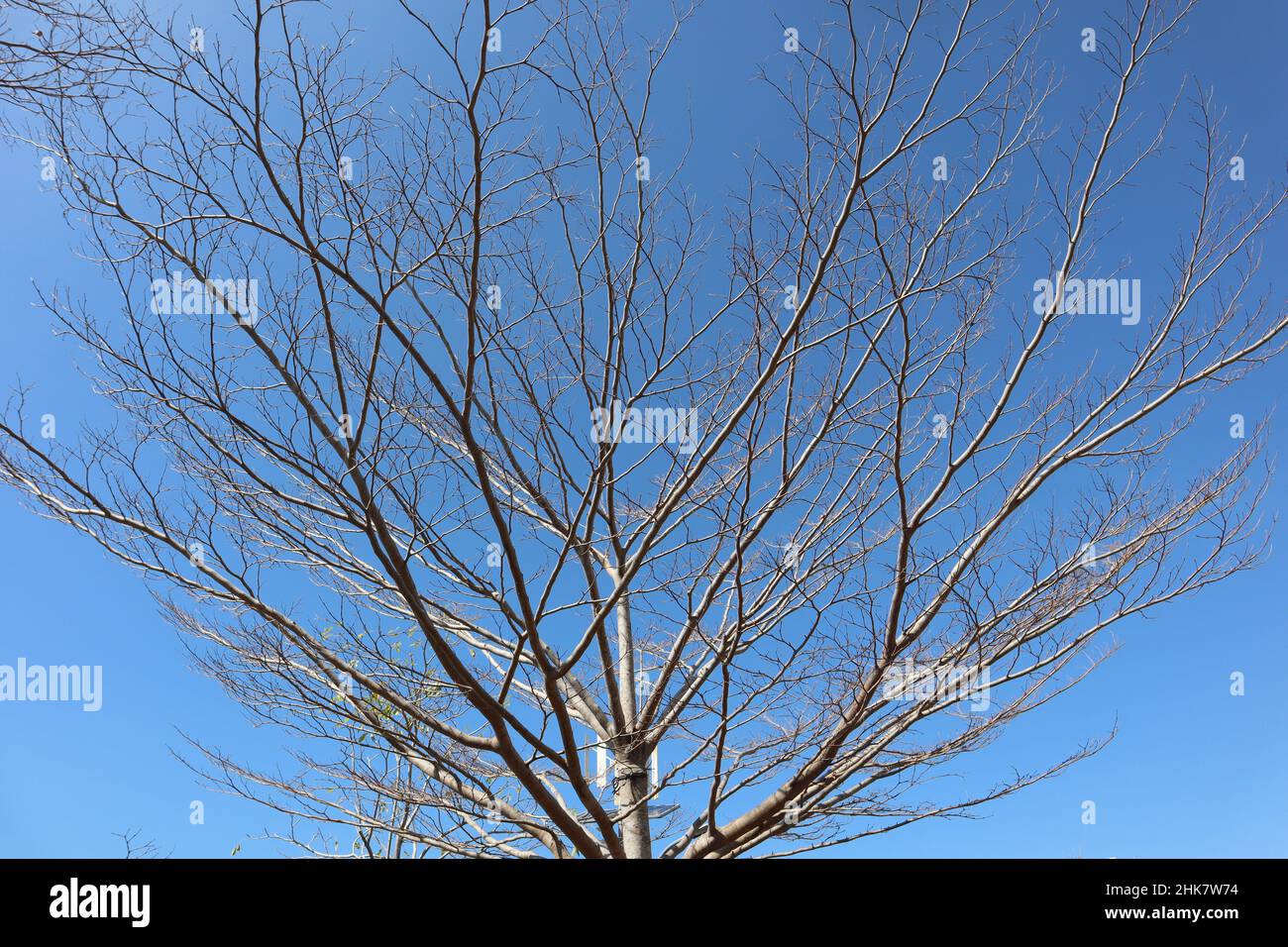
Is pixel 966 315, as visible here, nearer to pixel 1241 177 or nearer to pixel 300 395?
pixel 1241 177

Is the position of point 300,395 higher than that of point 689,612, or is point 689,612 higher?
point 300,395

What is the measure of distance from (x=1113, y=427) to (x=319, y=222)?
3.89 meters

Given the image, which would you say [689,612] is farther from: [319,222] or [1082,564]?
[319,222]
